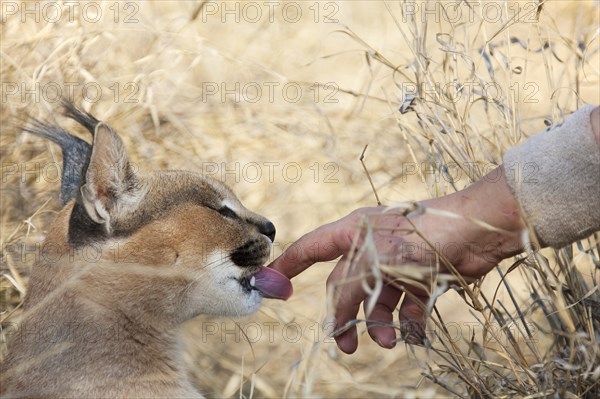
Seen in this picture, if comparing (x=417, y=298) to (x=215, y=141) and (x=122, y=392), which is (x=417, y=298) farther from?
(x=215, y=141)

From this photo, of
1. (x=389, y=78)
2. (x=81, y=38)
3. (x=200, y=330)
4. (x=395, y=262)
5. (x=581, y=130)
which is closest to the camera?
(x=581, y=130)

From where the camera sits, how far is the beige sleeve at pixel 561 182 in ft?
7.80

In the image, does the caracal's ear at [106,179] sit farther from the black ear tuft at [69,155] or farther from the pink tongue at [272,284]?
the pink tongue at [272,284]

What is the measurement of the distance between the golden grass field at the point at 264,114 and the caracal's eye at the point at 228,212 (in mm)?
963

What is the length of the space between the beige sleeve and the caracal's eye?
108 cm

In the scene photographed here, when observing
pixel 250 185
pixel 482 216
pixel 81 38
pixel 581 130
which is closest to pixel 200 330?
pixel 250 185

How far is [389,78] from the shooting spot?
225 inches

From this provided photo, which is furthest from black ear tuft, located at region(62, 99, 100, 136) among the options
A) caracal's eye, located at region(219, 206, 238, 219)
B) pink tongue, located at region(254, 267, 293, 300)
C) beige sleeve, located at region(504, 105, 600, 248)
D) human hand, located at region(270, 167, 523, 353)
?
beige sleeve, located at region(504, 105, 600, 248)

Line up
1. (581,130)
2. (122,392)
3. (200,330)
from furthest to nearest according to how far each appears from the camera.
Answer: (200,330)
(122,392)
(581,130)

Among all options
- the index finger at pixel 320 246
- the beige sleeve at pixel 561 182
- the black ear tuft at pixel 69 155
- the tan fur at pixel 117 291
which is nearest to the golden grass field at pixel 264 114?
the black ear tuft at pixel 69 155

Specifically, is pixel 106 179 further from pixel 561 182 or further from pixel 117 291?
pixel 561 182


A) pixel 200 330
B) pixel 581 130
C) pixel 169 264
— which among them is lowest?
pixel 200 330

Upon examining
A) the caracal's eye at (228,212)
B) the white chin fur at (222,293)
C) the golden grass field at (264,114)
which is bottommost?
the golden grass field at (264,114)

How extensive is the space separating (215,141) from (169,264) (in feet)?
7.98
